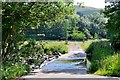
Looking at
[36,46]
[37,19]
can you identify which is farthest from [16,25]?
[36,46]

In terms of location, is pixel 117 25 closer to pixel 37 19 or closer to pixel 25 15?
pixel 37 19

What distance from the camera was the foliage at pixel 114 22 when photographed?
12827 mm

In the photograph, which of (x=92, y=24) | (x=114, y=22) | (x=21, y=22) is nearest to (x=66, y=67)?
(x=92, y=24)

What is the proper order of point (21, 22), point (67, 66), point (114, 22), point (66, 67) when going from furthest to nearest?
point (67, 66) → point (66, 67) → point (114, 22) → point (21, 22)

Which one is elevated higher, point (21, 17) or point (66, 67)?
point (21, 17)

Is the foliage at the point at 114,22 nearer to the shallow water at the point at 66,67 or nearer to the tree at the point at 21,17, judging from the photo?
the shallow water at the point at 66,67

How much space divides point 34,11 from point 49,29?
2.75 meters

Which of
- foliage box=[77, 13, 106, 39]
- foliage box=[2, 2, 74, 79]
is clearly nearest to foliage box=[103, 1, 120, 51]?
foliage box=[77, 13, 106, 39]

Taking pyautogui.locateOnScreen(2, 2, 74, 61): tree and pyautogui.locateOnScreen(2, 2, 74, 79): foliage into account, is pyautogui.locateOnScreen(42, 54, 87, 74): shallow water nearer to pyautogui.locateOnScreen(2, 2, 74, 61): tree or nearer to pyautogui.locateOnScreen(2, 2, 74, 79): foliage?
pyautogui.locateOnScreen(2, 2, 74, 79): foliage

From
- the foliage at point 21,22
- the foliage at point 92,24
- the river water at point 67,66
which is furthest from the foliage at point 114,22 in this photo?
the foliage at point 21,22

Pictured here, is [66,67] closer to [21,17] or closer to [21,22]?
[21,22]

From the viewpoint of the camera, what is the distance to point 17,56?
8.33 m

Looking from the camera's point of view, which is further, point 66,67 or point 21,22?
point 66,67

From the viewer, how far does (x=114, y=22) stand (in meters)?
13.1
